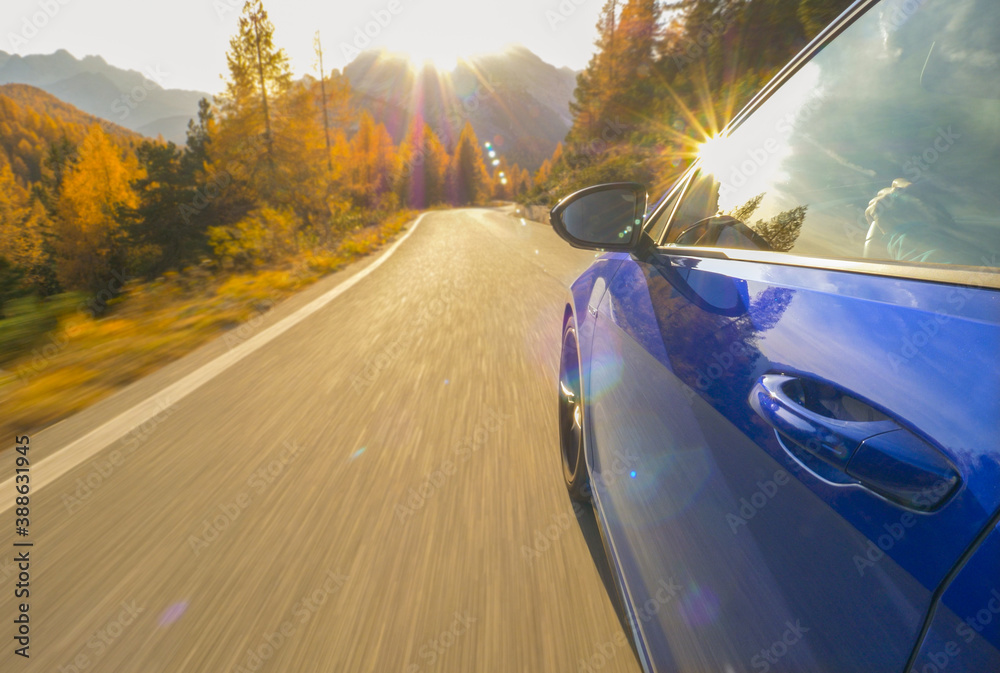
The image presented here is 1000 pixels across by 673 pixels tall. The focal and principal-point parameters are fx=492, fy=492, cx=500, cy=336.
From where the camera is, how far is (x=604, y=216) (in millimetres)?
2012

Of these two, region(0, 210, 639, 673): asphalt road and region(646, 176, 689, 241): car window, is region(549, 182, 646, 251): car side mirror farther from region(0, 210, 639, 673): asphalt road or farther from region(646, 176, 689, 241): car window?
region(0, 210, 639, 673): asphalt road

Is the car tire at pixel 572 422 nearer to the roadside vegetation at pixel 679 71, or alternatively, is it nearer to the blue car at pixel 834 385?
the blue car at pixel 834 385

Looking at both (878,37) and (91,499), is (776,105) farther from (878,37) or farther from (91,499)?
(91,499)

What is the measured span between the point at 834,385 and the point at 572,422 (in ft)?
5.72

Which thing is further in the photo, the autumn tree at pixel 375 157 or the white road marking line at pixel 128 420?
the autumn tree at pixel 375 157

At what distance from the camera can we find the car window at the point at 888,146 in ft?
2.99

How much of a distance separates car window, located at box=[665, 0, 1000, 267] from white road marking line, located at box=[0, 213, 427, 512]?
127 inches

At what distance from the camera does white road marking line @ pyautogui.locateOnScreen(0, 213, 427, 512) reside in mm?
2391

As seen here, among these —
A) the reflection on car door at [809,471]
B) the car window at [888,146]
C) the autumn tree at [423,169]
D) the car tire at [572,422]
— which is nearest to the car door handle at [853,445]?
the reflection on car door at [809,471]

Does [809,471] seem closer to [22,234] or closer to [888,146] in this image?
[888,146]

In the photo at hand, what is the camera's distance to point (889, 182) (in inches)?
42.4

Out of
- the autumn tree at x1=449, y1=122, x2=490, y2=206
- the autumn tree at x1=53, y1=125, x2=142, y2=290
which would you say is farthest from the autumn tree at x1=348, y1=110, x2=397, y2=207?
the autumn tree at x1=53, y1=125, x2=142, y2=290

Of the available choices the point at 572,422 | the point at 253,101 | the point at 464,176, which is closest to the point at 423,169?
the point at 464,176

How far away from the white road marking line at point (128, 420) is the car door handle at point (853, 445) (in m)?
3.01
